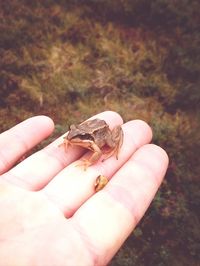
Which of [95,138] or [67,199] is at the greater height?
[95,138]

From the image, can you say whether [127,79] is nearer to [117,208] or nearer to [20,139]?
[20,139]

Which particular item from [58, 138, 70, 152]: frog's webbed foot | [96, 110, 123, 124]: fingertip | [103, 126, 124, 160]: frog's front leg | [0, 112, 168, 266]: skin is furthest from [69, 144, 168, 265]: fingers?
[96, 110, 123, 124]: fingertip

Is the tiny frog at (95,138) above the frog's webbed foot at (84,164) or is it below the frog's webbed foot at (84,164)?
above

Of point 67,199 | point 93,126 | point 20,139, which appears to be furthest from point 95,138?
point 67,199

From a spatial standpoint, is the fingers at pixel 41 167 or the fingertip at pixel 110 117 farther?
the fingertip at pixel 110 117

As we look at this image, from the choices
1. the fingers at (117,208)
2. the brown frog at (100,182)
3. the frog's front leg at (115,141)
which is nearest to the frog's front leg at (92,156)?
the frog's front leg at (115,141)

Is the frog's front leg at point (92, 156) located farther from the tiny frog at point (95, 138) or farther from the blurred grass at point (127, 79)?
the blurred grass at point (127, 79)

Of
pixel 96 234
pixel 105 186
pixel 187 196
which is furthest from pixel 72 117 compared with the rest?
pixel 96 234
